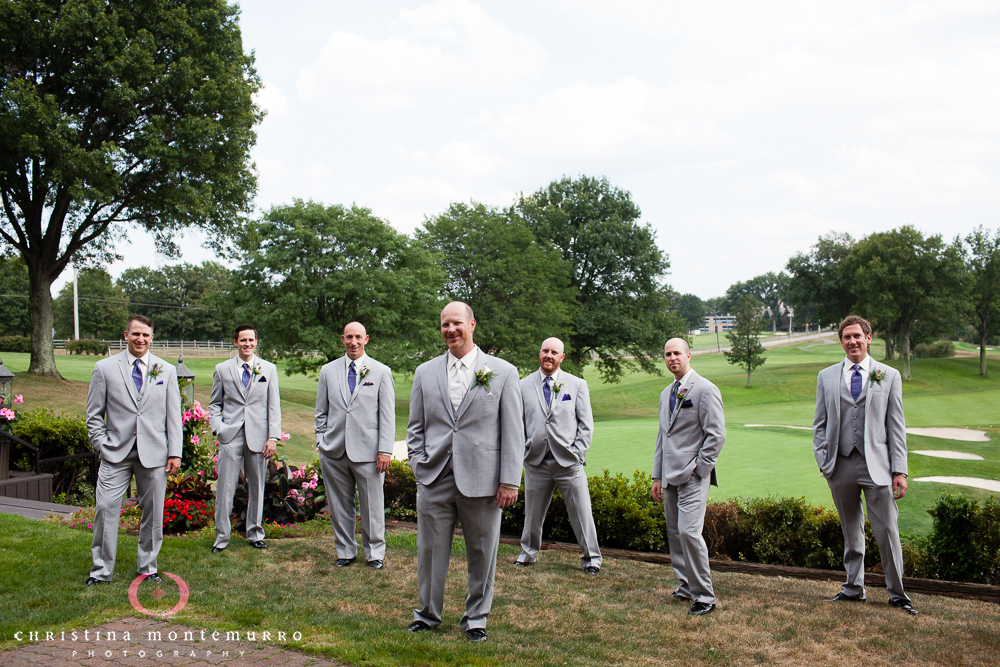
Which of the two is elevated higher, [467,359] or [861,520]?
[467,359]

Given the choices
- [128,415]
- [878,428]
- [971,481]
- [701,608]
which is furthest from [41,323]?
[971,481]

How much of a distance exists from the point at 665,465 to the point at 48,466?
10215 mm

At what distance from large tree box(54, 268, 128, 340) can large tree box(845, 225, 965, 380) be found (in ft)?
237

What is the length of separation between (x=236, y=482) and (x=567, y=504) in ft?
11.4

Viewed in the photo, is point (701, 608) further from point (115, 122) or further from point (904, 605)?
point (115, 122)

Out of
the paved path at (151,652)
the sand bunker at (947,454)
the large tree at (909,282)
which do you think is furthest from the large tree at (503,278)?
the paved path at (151,652)

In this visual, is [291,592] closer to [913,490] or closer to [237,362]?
[237,362]

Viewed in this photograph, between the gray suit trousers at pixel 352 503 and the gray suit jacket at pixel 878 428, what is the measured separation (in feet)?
13.3

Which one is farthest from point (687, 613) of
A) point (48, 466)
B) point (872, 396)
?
point (48, 466)

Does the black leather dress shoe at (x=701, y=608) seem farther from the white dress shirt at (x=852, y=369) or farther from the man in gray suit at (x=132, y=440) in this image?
the man in gray suit at (x=132, y=440)

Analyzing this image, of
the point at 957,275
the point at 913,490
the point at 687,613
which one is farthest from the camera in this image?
the point at 957,275

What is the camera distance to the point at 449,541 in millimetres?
4711

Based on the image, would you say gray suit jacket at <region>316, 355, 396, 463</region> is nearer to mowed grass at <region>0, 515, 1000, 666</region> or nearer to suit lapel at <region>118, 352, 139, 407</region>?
mowed grass at <region>0, 515, 1000, 666</region>

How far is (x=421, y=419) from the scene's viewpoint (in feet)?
15.5
